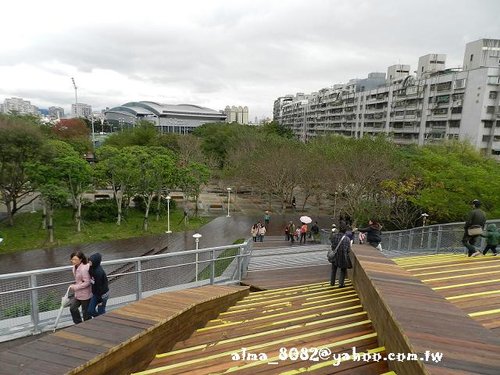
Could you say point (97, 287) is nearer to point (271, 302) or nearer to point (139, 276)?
point (139, 276)

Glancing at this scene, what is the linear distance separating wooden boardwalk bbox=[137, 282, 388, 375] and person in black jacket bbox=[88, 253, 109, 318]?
1.59 meters

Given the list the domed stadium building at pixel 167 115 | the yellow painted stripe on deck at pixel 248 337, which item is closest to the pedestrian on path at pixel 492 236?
the yellow painted stripe on deck at pixel 248 337

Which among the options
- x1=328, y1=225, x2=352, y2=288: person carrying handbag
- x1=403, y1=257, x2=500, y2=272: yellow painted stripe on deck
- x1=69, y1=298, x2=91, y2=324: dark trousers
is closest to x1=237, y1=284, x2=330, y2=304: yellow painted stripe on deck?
x1=328, y1=225, x2=352, y2=288: person carrying handbag

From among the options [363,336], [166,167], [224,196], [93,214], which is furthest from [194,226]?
[363,336]

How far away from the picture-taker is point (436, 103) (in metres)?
47.6

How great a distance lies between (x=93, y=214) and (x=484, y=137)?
4417 cm

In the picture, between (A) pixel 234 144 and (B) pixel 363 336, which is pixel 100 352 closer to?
(B) pixel 363 336

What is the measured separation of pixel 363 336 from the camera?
409 cm

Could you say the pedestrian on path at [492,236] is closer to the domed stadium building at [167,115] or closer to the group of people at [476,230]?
the group of people at [476,230]

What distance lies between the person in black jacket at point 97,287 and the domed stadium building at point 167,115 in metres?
127

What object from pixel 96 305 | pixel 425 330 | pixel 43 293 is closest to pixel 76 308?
pixel 96 305

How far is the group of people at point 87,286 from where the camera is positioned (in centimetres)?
498

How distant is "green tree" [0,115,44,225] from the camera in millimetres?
21609

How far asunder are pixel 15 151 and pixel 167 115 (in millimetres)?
118653
